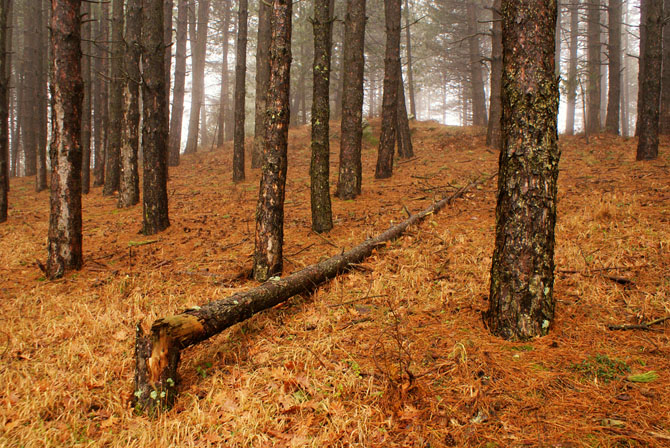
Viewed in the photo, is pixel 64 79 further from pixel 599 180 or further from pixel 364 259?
pixel 599 180

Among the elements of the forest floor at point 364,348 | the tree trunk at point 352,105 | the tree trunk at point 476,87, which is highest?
the tree trunk at point 476,87

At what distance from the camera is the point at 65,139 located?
6207 mm

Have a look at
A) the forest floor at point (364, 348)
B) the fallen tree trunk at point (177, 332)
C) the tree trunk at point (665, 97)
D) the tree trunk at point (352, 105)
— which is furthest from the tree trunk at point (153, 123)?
the tree trunk at point (665, 97)

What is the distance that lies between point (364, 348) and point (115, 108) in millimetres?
13471

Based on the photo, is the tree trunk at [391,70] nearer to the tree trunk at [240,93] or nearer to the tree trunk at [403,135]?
the tree trunk at [403,135]

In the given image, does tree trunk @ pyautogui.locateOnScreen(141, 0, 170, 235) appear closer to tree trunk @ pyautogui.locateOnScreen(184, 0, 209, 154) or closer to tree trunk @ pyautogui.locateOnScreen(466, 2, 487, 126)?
tree trunk @ pyautogui.locateOnScreen(184, 0, 209, 154)

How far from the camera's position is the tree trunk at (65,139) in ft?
20.1

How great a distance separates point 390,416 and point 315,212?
5.05 meters

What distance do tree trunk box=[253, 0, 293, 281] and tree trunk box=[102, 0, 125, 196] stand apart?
1017 centimetres

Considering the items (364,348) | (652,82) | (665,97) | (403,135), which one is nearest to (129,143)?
(403,135)

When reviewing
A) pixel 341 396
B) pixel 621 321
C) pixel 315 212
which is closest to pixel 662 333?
pixel 621 321

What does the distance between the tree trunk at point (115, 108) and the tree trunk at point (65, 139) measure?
752 cm

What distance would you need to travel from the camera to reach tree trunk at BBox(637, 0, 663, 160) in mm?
10914

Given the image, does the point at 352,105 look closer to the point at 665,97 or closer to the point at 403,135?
the point at 403,135
